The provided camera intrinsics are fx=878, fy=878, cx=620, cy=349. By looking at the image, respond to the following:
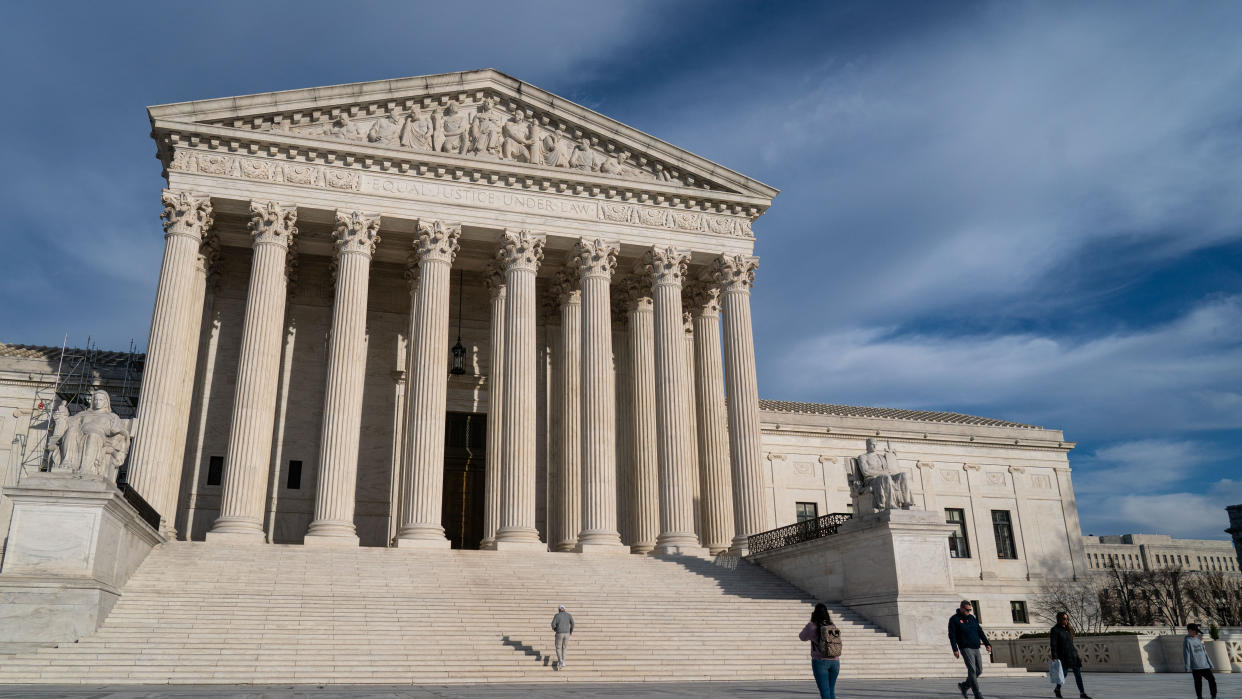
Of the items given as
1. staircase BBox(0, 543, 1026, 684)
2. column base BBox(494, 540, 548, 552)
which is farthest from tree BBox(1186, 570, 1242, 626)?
column base BBox(494, 540, 548, 552)

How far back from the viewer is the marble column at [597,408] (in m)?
29.9

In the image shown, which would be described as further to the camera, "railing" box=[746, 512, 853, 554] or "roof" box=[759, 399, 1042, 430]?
"roof" box=[759, 399, 1042, 430]

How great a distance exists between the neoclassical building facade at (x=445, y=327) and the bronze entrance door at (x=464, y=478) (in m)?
0.11

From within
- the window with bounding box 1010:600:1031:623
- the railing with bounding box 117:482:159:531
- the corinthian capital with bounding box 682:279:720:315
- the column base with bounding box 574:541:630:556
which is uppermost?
the corinthian capital with bounding box 682:279:720:315

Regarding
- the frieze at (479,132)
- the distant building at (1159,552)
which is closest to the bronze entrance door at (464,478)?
the frieze at (479,132)

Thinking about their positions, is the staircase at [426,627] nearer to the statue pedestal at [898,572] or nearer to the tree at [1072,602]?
the statue pedestal at [898,572]

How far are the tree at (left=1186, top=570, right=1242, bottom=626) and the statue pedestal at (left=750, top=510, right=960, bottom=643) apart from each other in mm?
40674

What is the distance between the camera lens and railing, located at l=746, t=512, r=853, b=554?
26.2 meters

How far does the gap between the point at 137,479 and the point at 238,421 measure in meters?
3.23

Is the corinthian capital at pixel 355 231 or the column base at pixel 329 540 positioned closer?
the column base at pixel 329 540

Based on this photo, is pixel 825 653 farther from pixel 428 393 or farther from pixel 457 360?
pixel 457 360

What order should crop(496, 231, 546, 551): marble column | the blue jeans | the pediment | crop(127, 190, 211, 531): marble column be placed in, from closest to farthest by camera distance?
the blue jeans, crop(127, 190, 211, 531): marble column, crop(496, 231, 546, 551): marble column, the pediment

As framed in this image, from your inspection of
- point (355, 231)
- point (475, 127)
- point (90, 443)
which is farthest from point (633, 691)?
point (475, 127)

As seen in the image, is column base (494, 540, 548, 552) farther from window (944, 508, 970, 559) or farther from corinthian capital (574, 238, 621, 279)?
window (944, 508, 970, 559)
